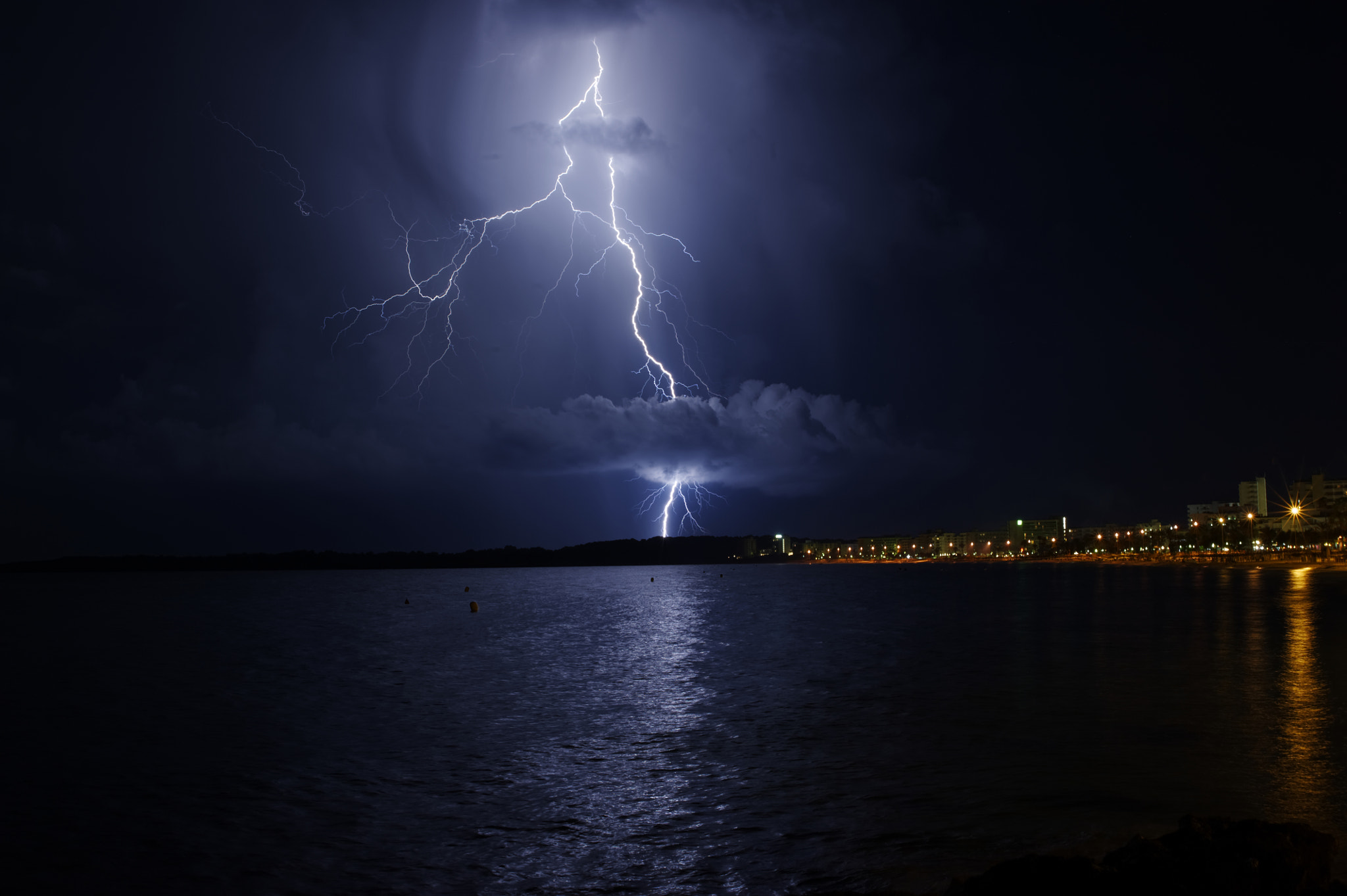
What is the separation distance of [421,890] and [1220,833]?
22.8 feet

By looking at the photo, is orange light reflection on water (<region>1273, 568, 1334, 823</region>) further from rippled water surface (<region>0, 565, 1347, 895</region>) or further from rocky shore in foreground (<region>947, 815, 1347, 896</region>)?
rocky shore in foreground (<region>947, 815, 1347, 896</region>)


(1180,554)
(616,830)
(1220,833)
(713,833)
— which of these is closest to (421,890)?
(616,830)

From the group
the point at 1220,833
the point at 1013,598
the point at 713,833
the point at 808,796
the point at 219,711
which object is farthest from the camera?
the point at 1013,598

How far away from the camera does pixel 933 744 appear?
14.1 meters

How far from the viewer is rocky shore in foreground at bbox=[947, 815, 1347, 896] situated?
6285mm

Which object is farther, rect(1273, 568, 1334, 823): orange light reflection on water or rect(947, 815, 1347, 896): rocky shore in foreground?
rect(1273, 568, 1334, 823): orange light reflection on water

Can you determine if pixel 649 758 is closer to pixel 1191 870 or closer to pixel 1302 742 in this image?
pixel 1191 870

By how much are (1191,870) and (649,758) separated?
844 centimetres

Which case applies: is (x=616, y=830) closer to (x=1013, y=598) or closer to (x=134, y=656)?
(x=134, y=656)

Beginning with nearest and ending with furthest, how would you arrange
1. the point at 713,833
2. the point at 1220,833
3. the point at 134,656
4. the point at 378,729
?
the point at 1220,833
the point at 713,833
the point at 378,729
the point at 134,656

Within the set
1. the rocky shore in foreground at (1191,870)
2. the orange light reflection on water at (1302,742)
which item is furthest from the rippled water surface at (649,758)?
the rocky shore in foreground at (1191,870)

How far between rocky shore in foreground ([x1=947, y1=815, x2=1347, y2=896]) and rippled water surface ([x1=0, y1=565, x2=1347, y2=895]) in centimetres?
148

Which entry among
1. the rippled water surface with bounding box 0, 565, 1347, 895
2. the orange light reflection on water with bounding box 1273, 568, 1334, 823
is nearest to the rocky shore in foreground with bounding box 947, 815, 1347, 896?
the rippled water surface with bounding box 0, 565, 1347, 895

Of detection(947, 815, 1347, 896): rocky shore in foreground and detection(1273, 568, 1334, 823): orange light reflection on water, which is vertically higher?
detection(947, 815, 1347, 896): rocky shore in foreground
